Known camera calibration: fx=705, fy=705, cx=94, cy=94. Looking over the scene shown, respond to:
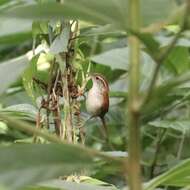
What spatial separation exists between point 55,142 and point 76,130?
448mm

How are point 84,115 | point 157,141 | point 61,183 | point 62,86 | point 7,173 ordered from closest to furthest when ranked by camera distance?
point 7,173
point 61,183
point 62,86
point 84,115
point 157,141

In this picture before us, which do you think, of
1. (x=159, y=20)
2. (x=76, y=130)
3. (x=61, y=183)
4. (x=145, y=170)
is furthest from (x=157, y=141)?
(x=159, y=20)

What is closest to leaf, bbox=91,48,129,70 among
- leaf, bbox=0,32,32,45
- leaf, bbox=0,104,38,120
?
leaf, bbox=0,104,38,120

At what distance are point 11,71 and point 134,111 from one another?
0.15m

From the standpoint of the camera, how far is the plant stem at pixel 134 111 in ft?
1.77

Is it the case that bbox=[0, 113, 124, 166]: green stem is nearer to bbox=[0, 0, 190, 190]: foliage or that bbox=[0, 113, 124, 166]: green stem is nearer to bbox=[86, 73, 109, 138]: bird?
bbox=[0, 0, 190, 190]: foliage

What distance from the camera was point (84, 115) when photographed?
1339 mm

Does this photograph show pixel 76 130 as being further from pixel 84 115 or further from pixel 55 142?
pixel 55 142

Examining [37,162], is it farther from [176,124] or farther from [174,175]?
[176,124]

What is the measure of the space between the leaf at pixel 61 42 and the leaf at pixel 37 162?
33 centimetres

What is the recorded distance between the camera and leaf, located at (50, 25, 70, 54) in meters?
0.88

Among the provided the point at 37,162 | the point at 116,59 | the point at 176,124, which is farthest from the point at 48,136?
the point at 176,124

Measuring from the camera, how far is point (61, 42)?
897 millimetres

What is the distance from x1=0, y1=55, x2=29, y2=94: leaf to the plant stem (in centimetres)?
12
